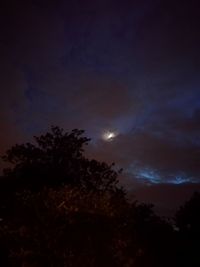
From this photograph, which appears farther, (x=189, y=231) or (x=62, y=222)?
(x=189, y=231)

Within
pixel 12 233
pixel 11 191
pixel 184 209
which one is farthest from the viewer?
pixel 184 209

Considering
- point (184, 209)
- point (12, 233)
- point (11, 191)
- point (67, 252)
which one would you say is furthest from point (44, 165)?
point (184, 209)

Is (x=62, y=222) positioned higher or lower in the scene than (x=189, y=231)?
lower

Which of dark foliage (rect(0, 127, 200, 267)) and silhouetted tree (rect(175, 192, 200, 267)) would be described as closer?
dark foliage (rect(0, 127, 200, 267))

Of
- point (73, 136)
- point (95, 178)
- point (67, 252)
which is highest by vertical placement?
point (73, 136)

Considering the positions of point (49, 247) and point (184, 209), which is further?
point (184, 209)

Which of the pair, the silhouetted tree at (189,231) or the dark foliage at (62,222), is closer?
the dark foliage at (62,222)

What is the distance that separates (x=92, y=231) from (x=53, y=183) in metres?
11.3

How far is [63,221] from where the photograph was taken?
24.6 metres

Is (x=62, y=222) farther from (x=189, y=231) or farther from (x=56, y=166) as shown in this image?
(x=189, y=231)

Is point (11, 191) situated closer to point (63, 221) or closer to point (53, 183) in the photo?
point (53, 183)

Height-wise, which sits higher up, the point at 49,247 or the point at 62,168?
the point at 62,168

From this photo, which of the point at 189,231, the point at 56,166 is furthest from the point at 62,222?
the point at 189,231

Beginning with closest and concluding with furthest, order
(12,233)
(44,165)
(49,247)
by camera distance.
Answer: (49,247) < (12,233) < (44,165)
